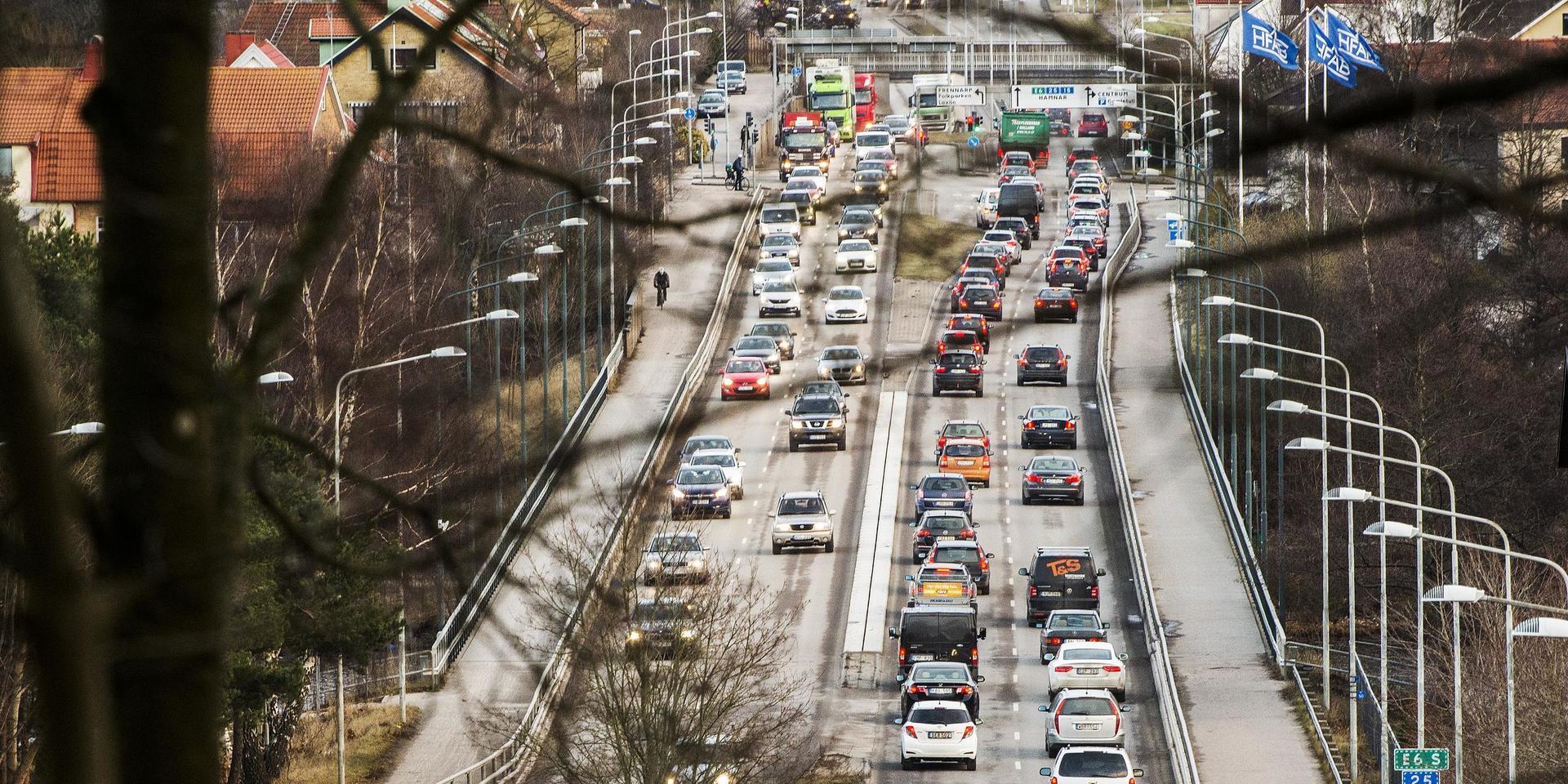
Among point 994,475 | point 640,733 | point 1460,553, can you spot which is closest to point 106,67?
point 640,733

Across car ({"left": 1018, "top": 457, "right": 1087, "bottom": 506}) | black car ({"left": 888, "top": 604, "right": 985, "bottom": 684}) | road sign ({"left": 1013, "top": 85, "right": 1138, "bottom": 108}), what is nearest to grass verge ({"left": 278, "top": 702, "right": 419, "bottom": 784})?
black car ({"left": 888, "top": 604, "right": 985, "bottom": 684})

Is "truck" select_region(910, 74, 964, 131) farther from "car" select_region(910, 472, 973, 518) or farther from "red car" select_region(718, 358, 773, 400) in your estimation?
"red car" select_region(718, 358, 773, 400)

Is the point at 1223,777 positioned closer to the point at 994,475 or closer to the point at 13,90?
the point at 994,475

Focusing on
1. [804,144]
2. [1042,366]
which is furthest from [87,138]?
[804,144]

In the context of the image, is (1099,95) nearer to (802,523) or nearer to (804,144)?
(802,523)

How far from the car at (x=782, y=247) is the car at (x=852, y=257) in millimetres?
1665

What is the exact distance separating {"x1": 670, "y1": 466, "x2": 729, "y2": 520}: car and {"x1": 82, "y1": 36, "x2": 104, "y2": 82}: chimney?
47.6 meters

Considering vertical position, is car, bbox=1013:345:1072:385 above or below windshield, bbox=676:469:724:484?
above

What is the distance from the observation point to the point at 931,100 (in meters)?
4.86

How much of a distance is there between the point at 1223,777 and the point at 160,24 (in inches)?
1371

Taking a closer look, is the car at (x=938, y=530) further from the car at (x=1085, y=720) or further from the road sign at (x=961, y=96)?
the road sign at (x=961, y=96)

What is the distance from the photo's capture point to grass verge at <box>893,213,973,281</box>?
3.46 m

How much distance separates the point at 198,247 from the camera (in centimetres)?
264

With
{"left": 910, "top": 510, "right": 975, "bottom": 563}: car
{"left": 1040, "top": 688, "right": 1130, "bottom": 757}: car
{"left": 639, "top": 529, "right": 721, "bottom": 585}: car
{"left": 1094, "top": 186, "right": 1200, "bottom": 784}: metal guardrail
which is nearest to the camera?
{"left": 639, "top": 529, "right": 721, "bottom": 585}: car
